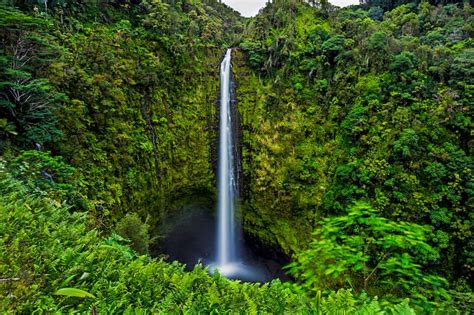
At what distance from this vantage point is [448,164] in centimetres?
1128

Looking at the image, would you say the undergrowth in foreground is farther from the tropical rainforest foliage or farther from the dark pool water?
the dark pool water

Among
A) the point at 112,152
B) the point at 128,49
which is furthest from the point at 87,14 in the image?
the point at 112,152

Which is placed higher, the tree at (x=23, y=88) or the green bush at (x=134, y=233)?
the tree at (x=23, y=88)

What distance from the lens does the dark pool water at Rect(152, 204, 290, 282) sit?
14.5m

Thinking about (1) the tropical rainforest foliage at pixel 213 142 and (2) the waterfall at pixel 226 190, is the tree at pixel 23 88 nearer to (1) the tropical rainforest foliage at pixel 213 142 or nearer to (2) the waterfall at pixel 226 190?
(1) the tropical rainforest foliage at pixel 213 142

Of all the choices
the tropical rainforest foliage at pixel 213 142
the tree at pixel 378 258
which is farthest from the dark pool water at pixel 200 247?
the tree at pixel 378 258

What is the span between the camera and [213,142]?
17.0m

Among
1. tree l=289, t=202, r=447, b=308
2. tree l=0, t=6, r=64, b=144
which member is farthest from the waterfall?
tree l=289, t=202, r=447, b=308

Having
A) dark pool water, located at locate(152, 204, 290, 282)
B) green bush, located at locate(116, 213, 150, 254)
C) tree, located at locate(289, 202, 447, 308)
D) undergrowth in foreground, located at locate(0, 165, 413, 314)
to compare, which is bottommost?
dark pool water, located at locate(152, 204, 290, 282)

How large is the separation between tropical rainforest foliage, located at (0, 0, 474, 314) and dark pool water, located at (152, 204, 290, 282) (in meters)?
0.94

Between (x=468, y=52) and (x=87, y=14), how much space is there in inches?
765

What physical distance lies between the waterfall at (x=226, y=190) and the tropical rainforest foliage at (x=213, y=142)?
27.2 inches

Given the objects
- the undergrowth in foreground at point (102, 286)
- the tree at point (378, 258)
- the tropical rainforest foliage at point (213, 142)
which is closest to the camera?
the undergrowth in foreground at point (102, 286)

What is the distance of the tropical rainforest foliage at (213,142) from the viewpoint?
2811 millimetres
